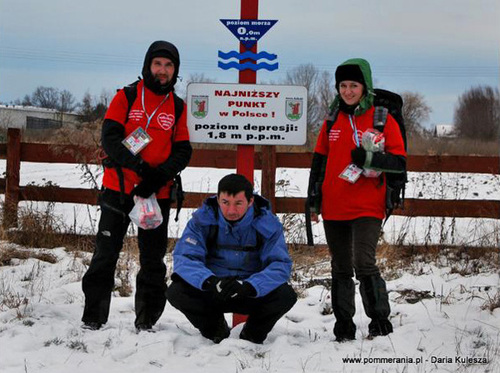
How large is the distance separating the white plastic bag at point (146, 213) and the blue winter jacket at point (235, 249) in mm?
230

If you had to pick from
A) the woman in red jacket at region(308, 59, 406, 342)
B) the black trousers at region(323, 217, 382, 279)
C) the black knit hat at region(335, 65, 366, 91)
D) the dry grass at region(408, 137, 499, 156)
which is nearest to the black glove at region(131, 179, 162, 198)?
the woman in red jacket at region(308, 59, 406, 342)

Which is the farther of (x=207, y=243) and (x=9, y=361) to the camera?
(x=207, y=243)

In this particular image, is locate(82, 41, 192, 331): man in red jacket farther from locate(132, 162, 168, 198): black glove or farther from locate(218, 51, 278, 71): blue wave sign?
locate(218, 51, 278, 71): blue wave sign

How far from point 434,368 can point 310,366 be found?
742mm

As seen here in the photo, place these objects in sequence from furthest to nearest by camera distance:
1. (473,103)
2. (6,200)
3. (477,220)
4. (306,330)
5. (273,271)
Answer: (473,103) < (477,220) < (6,200) < (306,330) < (273,271)

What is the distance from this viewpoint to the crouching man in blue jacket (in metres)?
4.10

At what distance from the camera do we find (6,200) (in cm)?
755

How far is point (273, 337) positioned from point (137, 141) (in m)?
1.66

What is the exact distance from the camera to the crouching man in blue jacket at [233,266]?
4102mm

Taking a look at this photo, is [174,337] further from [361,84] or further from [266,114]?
[361,84]

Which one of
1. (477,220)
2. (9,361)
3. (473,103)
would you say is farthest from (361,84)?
(473,103)

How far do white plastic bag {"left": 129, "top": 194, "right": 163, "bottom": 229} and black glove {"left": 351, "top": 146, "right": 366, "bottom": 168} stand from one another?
1.35 meters

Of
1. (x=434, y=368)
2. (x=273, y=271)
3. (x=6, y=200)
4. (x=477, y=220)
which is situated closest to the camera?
(x=434, y=368)

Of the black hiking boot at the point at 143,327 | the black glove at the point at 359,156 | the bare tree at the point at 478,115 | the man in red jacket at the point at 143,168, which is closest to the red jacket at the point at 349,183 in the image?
the black glove at the point at 359,156
